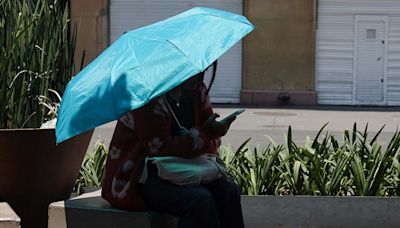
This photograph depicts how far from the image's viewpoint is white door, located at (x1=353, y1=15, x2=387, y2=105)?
18.9m

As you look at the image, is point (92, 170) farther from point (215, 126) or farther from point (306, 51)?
point (306, 51)

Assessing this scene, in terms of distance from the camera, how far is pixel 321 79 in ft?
62.6

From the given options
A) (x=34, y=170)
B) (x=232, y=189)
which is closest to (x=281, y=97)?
(x=34, y=170)

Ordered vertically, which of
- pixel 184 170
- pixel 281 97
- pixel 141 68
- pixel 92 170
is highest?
pixel 141 68

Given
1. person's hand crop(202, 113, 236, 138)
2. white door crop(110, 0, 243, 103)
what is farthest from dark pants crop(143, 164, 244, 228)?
white door crop(110, 0, 243, 103)

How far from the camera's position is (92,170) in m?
5.76

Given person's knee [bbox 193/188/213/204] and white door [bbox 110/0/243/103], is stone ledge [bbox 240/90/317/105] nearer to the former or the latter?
white door [bbox 110/0/243/103]

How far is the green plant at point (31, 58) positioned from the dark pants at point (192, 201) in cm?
135

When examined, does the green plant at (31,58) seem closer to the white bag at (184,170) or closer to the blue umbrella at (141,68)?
the blue umbrella at (141,68)

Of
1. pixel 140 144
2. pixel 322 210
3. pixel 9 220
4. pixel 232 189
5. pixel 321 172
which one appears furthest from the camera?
pixel 321 172

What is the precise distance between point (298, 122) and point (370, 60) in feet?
15.9

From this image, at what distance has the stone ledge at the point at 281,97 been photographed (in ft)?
61.1

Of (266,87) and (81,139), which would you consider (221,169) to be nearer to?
(81,139)

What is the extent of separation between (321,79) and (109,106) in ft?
52.2
